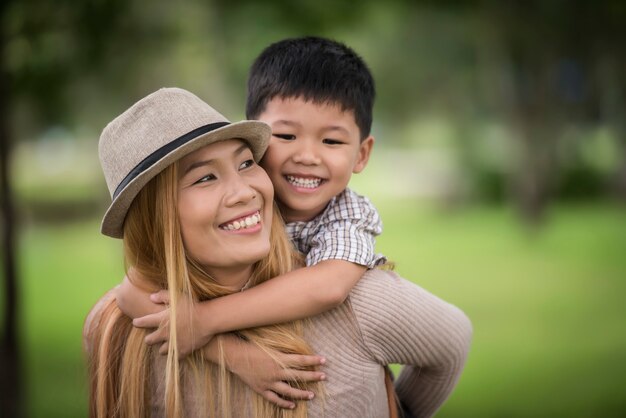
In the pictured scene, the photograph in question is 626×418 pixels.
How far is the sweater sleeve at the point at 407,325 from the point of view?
6.04 ft

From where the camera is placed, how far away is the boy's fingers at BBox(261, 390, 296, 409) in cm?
181

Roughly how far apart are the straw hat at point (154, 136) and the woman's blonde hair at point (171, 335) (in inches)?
2.2

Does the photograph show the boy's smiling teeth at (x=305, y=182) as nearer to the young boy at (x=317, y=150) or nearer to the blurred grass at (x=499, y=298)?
the young boy at (x=317, y=150)

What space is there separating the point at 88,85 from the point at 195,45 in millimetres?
1002

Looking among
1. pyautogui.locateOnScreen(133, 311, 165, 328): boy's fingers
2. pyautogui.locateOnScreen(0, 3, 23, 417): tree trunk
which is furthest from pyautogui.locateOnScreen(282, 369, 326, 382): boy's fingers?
pyautogui.locateOnScreen(0, 3, 23, 417): tree trunk

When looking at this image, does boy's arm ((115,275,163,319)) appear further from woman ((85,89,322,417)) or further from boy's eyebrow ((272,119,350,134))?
boy's eyebrow ((272,119,350,134))

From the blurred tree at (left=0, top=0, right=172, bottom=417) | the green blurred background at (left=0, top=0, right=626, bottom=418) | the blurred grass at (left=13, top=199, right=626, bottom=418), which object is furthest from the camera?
the blurred grass at (left=13, top=199, right=626, bottom=418)

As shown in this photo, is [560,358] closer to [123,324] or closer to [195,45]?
[195,45]

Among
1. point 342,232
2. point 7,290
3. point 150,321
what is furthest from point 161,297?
point 7,290

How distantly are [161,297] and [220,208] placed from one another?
1.03 ft

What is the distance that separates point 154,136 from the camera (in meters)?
1.73

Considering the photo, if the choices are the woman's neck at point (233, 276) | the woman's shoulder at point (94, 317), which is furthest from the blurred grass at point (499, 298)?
the woman's neck at point (233, 276)

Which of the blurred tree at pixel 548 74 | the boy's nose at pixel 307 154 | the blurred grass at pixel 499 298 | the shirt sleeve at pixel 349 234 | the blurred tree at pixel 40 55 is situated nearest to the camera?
the shirt sleeve at pixel 349 234

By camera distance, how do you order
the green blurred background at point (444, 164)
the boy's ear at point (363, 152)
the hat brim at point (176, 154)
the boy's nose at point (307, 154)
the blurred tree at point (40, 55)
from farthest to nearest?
the green blurred background at point (444, 164)
the blurred tree at point (40, 55)
the boy's ear at point (363, 152)
the boy's nose at point (307, 154)
the hat brim at point (176, 154)
